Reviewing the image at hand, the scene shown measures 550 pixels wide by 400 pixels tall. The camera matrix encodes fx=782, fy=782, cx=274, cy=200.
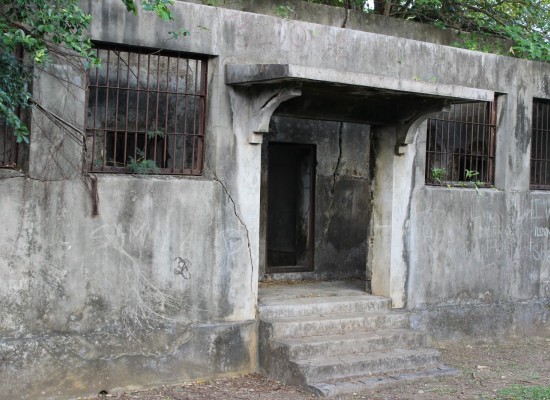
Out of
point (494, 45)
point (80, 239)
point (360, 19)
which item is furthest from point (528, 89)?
point (80, 239)

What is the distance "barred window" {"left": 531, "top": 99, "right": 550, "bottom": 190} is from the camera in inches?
444

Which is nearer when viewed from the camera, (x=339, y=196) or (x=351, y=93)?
(x=351, y=93)

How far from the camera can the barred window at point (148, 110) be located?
773 cm

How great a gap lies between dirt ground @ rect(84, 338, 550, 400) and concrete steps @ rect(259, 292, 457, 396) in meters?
0.15

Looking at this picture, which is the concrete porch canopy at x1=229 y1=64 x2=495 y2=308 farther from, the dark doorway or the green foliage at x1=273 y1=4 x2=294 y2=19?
the dark doorway

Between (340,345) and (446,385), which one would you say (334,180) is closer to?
(340,345)

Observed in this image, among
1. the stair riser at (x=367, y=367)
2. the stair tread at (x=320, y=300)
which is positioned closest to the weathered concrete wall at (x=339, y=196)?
the stair tread at (x=320, y=300)

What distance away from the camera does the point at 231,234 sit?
27.1 feet

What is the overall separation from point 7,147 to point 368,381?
4.23 meters

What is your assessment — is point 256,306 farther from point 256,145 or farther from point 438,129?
point 438,129

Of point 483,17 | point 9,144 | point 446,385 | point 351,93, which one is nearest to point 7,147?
point 9,144

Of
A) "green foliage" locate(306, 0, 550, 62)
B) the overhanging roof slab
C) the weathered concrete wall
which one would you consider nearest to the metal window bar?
the overhanging roof slab

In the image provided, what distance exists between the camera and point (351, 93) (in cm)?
879

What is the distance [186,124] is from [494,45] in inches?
231
